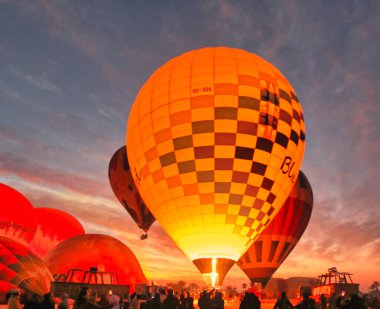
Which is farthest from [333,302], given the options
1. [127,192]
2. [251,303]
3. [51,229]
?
[51,229]

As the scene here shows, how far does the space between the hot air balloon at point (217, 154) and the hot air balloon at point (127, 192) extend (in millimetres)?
11239

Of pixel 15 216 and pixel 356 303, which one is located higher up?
pixel 15 216

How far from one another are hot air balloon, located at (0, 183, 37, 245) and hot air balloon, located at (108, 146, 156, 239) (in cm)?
743

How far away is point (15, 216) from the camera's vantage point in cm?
2327

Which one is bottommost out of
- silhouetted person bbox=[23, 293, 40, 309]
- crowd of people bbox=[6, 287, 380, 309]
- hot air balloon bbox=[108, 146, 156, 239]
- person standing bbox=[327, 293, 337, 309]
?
silhouetted person bbox=[23, 293, 40, 309]

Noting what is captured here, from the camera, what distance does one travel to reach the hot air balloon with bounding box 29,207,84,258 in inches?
1215

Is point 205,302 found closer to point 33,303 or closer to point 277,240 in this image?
point 33,303

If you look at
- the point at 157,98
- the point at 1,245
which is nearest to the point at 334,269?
the point at 157,98

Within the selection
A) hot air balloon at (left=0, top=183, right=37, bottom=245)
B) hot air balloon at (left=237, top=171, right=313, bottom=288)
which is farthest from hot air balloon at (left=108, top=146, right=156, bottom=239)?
hot air balloon at (left=237, top=171, right=313, bottom=288)

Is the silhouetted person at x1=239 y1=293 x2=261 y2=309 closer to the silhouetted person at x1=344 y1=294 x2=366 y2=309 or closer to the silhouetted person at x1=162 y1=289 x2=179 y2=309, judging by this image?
the silhouetted person at x1=344 y1=294 x2=366 y2=309

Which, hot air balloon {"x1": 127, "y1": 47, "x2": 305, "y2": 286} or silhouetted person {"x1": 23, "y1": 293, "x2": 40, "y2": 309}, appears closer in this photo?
silhouetted person {"x1": 23, "y1": 293, "x2": 40, "y2": 309}

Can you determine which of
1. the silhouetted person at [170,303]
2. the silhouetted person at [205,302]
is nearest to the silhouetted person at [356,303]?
the silhouetted person at [170,303]

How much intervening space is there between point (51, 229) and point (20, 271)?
19.0 meters

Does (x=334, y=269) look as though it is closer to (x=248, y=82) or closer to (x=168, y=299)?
(x=248, y=82)
